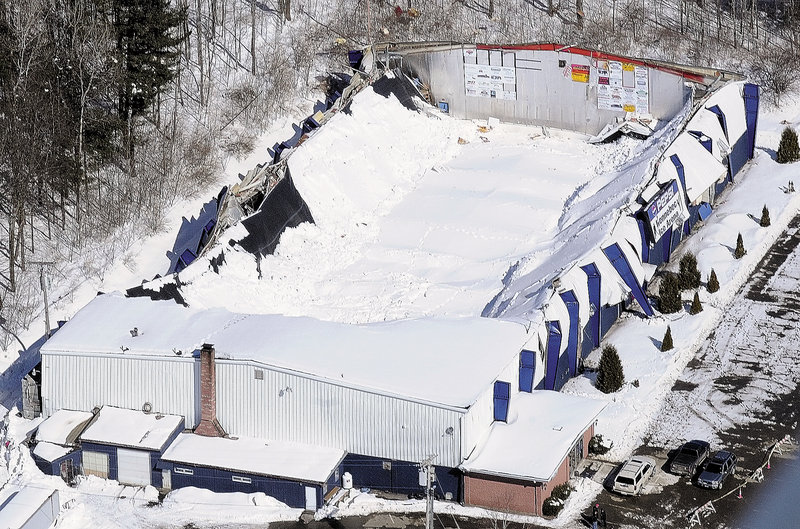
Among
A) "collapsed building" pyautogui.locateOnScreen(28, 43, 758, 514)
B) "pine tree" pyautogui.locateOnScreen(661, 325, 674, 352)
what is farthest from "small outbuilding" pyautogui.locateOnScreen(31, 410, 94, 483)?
"pine tree" pyautogui.locateOnScreen(661, 325, 674, 352)

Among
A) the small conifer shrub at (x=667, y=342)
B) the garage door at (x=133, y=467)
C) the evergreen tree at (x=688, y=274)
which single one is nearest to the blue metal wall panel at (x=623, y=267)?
the small conifer shrub at (x=667, y=342)

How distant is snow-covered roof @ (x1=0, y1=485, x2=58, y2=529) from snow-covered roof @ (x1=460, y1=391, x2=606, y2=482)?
527 inches

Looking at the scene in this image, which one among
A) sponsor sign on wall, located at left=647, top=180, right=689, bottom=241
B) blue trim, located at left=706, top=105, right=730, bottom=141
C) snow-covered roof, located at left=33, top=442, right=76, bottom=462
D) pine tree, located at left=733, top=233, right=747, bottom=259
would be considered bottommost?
snow-covered roof, located at left=33, top=442, right=76, bottom=462

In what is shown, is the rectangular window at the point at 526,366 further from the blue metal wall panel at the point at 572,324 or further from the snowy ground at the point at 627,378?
the blue metal wall panel at the point at 572,324

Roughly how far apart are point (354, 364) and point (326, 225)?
17.2m

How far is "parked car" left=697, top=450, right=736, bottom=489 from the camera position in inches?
1932

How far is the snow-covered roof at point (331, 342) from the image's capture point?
49.9 meters

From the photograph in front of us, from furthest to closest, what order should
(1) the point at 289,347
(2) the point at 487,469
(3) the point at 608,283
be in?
(3) the point at 608,283 < (1) the point at 289,347 < (2) the point at 487,469

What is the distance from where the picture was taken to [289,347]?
168 ft

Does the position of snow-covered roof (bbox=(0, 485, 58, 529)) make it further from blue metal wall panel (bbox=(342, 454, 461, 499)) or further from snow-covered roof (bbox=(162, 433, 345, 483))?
blue metal wall panel (bbox=(342, 454, 461, 499))

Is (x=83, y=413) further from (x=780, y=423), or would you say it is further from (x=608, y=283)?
(x=780, y=423)

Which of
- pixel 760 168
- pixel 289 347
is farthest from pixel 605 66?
pixel 289 347

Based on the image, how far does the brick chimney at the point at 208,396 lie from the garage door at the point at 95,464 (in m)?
3.24

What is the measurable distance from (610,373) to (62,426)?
1954 centimetres
